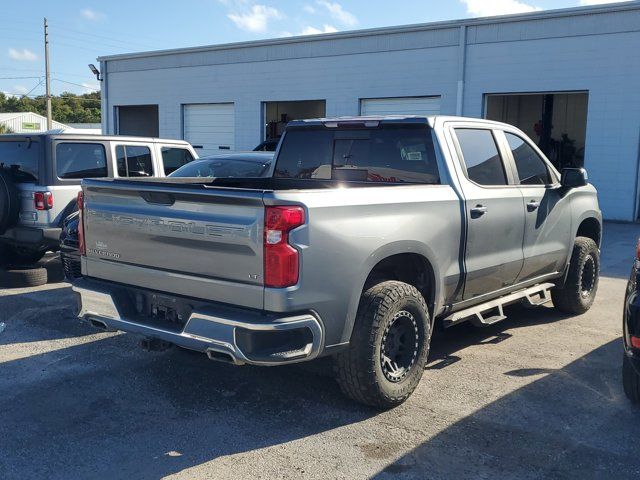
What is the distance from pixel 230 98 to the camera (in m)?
22.5

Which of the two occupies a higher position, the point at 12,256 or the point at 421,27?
the point at 421,27

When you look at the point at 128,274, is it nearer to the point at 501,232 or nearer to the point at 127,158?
the point at 501,232

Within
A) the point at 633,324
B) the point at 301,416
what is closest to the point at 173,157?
the point at 301,416

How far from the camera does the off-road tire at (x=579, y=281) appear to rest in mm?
6766

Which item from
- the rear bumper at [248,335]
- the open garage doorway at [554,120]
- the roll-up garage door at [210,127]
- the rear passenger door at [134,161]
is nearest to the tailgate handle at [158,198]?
the rear bumper at [248,335]

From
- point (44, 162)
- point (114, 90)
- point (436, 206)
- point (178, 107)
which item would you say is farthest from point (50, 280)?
point (114, 90)

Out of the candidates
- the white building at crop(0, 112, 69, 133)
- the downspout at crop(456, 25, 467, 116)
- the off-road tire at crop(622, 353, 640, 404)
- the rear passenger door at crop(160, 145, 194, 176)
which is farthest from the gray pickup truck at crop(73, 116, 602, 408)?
the white building at crop(0, 112, 69, 133)

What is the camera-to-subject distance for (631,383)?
450 cm

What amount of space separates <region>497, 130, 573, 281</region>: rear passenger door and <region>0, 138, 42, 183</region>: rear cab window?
556 cm

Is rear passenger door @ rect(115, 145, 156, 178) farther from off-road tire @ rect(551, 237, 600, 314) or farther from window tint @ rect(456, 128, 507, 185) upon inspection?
off-road tire @ rect(551, 237, 600, 314)

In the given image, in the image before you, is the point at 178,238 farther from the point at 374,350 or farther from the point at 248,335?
the point at 374,350

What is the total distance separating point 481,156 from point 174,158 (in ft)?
18.8

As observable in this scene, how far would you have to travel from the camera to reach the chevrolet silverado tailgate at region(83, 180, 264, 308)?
3.71m

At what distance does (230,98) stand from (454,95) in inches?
320
